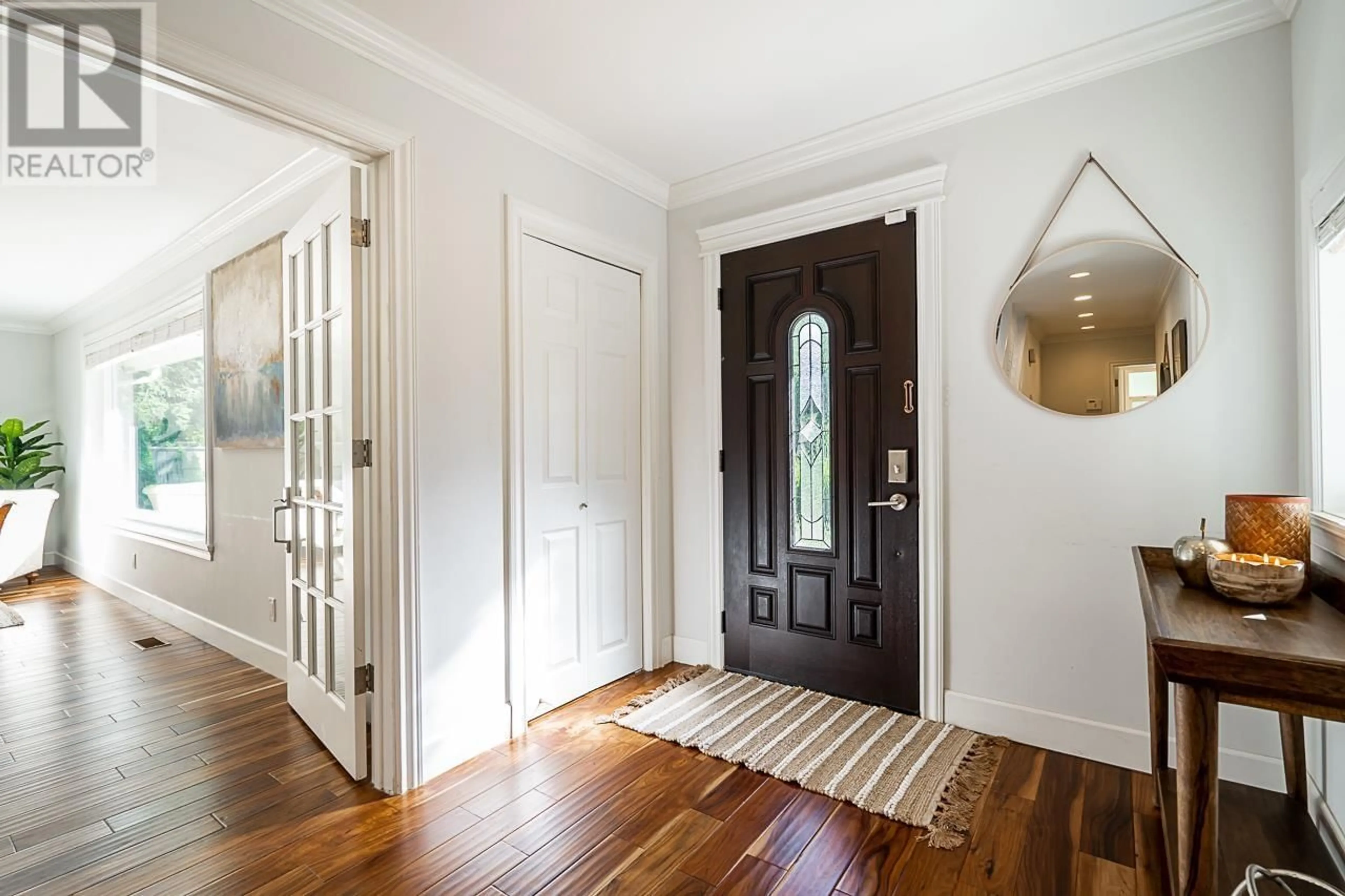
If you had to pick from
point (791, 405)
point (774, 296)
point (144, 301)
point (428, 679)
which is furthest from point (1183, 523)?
Result: point (144, 301)

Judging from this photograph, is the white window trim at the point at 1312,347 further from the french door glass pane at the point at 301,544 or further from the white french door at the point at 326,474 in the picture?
the french door glass pane at the point at 301,544

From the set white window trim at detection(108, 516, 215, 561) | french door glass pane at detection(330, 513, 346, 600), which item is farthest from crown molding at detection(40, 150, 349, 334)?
white window trim at detection(108, 516, 215, 561)

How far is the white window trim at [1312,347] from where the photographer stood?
1646mm

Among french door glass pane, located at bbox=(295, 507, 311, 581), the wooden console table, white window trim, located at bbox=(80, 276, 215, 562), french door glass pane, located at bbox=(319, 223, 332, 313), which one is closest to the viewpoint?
the wooden console table

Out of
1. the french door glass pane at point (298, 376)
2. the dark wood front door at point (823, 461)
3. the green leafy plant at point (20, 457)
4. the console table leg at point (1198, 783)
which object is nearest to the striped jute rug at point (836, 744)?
the dark wood front door at point (823, 461)

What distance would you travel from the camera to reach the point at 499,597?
8.08ft

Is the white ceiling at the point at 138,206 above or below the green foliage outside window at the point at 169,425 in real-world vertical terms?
above

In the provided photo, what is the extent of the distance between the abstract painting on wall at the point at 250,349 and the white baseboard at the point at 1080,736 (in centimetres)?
322

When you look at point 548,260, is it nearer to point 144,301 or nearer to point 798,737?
point 798,737

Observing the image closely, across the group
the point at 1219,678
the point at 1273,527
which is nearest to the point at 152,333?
the point at 1219,678

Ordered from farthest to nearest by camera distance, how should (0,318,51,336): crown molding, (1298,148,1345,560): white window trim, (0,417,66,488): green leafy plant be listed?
(0,318,51,336): crown molding, (0,417,66,488): green leafy plant, (1298,148,1345,560): white window trim

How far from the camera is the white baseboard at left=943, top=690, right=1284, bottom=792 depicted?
1.99 m

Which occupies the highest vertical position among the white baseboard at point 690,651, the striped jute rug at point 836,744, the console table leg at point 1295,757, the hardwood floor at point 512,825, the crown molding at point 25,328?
the crown molding at point 25,328

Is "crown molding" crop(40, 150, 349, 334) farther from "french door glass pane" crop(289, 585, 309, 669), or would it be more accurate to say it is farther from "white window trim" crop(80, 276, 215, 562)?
"french door glass pane" crop(289, 585, 309, 669)
